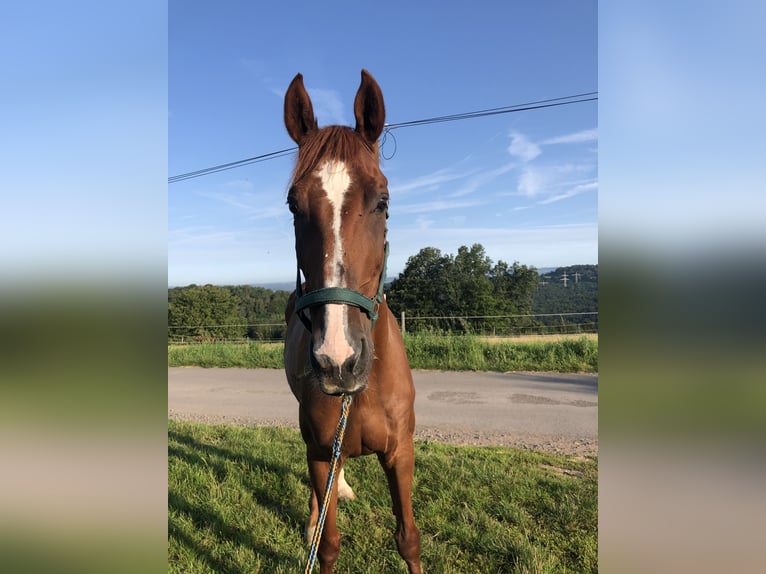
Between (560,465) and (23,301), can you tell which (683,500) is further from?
(560,465)

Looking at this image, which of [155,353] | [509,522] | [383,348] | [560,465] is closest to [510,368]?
[560,465]

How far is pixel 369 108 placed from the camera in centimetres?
205

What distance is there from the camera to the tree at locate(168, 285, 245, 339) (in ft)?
54.6

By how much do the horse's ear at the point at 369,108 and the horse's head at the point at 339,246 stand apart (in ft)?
0.68

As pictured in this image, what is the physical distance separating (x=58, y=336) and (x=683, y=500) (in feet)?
4.28

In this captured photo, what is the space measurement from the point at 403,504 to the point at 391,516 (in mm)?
1063

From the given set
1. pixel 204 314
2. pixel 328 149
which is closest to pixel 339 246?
pixel 328 149

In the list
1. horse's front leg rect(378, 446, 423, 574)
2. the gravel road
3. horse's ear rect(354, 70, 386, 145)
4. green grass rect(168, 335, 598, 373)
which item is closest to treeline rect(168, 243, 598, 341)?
green grass rect(168, 335, 598, 373)

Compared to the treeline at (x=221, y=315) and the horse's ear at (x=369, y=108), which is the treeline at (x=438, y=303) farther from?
the horse's ear at (x=369, y=108)

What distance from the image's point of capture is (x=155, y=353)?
948mm

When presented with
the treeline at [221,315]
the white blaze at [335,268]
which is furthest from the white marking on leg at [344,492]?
the treeline at [221,315]

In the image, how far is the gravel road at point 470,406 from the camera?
5430 millimetres

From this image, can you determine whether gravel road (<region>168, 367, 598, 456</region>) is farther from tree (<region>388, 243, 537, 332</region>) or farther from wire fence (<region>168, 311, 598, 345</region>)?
tree (<region>388, 243, 537, 332</region>)

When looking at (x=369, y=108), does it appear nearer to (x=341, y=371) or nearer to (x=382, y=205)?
(x=382, y=205)
